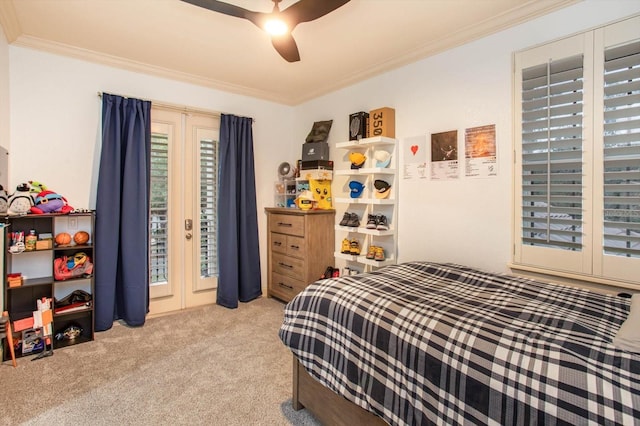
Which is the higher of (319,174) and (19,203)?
(319,174)

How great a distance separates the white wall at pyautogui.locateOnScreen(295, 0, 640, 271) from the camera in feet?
7.32

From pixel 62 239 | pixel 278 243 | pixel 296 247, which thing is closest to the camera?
pixel 62 239

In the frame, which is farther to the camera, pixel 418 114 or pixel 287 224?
pixel 287 224

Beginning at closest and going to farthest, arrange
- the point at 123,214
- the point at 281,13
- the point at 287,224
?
the point at 281,13 < the point at 123,214 < the point at 287,224

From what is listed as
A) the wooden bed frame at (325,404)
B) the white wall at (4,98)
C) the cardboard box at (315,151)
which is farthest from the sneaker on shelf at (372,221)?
the white wall at (4,98)

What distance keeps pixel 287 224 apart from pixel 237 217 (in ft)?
1.94

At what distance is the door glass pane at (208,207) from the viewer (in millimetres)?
3650

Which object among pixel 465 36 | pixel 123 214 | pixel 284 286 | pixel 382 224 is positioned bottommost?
pixel 284 286

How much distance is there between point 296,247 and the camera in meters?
3.62

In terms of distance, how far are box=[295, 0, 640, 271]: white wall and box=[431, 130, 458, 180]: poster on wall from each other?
1.9 inches

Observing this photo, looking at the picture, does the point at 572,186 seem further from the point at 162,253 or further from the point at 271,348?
the point at 162,253

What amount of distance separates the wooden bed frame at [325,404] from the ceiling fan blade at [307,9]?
1.95 metres

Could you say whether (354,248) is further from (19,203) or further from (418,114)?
(19,203)

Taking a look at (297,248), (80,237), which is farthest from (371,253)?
(80,237)
